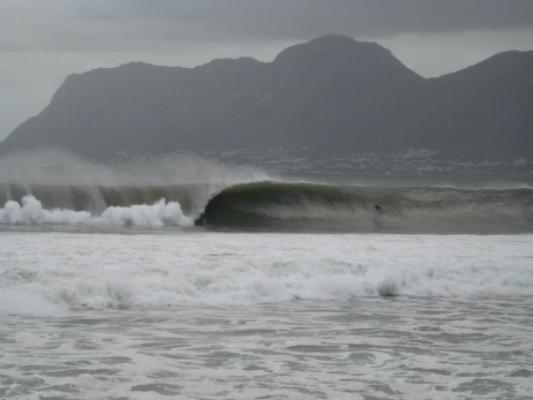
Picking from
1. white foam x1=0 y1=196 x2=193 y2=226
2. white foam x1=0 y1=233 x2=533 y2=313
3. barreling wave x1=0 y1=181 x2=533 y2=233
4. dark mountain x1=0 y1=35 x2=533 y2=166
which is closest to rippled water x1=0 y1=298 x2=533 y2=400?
white foam x1=0 y1=233 x2=533 y2=313

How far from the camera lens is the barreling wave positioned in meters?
20.3

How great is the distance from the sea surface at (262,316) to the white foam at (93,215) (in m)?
1.16

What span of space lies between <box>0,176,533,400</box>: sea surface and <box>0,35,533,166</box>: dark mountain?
79.5m

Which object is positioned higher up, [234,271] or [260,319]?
[234,271]

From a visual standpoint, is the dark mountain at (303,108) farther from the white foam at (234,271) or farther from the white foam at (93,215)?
the white foam at (234,271)

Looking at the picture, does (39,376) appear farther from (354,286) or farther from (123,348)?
(354,286)

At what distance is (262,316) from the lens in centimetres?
920

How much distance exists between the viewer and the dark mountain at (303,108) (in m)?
103

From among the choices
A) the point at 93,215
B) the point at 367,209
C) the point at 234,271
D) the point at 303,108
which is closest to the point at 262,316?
the point at 234,271

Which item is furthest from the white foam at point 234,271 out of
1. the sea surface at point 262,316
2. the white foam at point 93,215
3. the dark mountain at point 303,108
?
the dark mountain at point 303,108

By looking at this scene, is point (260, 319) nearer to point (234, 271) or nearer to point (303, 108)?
point (234, 271)

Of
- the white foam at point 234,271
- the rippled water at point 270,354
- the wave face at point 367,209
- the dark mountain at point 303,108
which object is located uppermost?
the dark mountain at point 303,108

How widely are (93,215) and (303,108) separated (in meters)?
99.2

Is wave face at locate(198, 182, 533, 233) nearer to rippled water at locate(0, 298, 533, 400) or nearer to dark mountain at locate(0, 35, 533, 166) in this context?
rippled water at locate(0, 298, 533, 400)
